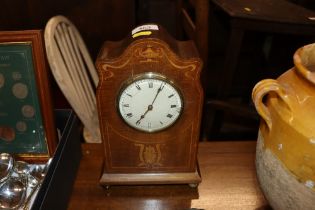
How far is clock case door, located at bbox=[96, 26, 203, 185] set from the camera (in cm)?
69

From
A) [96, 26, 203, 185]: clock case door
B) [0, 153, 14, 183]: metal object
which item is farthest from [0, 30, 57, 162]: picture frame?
[96, 26, 203, 185]: clock case door

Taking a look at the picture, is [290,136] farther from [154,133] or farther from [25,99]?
[25,99]

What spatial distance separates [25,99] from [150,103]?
11.8 inches

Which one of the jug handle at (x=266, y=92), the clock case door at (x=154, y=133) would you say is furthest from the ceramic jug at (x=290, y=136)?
the clock case door at (x=154, y=133)

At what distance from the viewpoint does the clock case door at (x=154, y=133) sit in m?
0.69

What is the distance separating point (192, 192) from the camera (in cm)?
82

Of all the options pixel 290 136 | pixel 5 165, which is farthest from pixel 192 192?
pixel 5 165

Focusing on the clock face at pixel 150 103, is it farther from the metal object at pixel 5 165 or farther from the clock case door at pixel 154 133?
the metal object at pixel 5 165

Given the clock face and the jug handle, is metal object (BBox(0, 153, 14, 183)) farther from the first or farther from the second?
the jug handle

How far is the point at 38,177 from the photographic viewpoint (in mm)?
826

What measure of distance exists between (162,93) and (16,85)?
0.34 meters

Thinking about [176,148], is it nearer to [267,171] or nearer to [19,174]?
[267,171]

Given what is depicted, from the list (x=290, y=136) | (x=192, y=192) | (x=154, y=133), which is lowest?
(x=192, y=192)

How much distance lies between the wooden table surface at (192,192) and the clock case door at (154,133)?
0.10 ft
